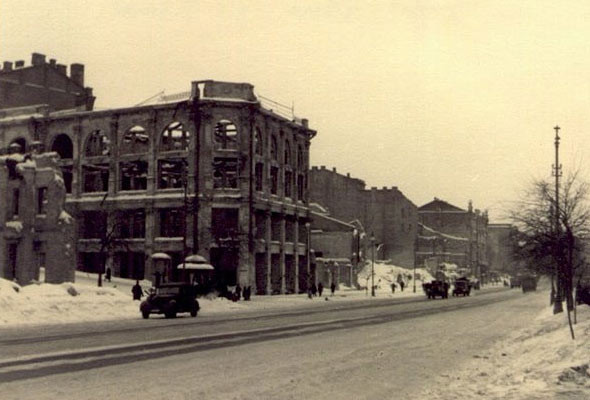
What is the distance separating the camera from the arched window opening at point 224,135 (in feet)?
225

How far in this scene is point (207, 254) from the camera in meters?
65.5

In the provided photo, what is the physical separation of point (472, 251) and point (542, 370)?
476 feet

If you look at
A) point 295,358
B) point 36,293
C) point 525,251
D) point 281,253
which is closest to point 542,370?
point 295,358

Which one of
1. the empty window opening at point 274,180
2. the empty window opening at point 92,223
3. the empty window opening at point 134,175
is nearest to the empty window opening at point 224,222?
the empty window opening at point 274,180

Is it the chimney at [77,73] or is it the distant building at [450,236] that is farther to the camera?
the distant building at [450,236]

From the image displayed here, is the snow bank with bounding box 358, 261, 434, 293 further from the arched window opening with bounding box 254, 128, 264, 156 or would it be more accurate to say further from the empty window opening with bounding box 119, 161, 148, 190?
the empty window opening with bounding box 119, 161, 148, 190

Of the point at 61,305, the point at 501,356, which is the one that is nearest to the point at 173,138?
the point at 61,305

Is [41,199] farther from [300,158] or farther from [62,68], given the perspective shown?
[62,68]

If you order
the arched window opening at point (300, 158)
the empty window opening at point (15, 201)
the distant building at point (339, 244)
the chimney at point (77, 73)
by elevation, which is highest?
the chimney at point (77, 73)

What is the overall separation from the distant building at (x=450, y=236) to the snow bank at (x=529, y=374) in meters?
119

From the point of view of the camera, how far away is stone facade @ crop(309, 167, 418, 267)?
379ft

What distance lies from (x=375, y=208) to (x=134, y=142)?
57.6 meters

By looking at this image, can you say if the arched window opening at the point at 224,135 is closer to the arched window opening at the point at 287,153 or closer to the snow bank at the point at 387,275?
the arched window opening at the point at 287,153

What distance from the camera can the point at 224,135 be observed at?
68.8 metres
